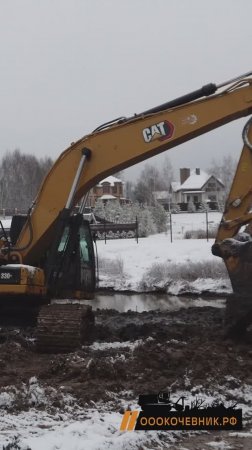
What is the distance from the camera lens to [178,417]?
17.0 ft

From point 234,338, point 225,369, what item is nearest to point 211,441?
point 225,369

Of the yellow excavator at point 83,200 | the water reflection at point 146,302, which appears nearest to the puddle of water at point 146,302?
the water reflection at point 146,302

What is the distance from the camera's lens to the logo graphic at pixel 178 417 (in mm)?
5098

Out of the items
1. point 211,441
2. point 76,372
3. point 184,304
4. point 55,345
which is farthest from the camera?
point 184,304

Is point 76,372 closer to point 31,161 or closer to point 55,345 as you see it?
point 55,345

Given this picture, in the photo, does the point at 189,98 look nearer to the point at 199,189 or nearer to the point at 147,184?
the point at 199,189

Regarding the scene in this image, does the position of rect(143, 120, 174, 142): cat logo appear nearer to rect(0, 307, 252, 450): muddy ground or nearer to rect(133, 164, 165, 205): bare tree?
rect(0, 307, 252, 450): muddy ground

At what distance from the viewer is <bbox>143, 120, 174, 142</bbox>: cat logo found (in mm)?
8977

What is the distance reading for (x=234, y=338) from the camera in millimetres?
8227

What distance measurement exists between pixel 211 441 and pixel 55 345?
351cm

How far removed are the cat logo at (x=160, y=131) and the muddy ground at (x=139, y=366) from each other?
9.76ft

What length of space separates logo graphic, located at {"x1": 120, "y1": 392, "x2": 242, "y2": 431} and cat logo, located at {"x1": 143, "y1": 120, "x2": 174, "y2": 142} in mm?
4525

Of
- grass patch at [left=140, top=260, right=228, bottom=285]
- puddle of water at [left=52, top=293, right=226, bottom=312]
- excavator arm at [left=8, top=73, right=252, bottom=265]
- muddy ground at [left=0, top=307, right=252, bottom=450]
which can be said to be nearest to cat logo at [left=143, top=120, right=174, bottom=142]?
excavator arm at [left=8, top=73, right=252, bottom=265]

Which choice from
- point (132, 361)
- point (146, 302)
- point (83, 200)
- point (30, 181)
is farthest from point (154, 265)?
point (30, 181)
